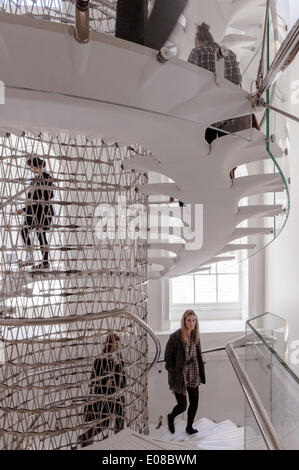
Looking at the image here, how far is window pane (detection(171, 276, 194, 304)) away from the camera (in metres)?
5.74

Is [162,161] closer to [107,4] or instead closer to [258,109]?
[258,109]

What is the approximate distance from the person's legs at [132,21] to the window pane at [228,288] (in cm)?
471

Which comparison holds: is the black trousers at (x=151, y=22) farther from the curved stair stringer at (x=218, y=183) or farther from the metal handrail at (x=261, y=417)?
the metal handrail at (x=261, y=417)

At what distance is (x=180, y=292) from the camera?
5.76m

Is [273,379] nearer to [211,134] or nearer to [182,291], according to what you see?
[211,134]

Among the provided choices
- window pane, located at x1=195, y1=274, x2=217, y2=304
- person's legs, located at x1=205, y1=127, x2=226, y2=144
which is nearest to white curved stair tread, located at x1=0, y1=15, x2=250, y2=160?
person's legs, located at x1=205, y1=127, x2=226, y2=144

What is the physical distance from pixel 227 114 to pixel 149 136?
0.34 metres

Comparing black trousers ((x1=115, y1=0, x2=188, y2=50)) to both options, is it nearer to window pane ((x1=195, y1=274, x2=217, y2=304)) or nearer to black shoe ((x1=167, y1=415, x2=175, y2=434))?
black shoe ((x1=167, y1=415, x2=175, y2=434))

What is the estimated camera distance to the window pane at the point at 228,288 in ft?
19.2

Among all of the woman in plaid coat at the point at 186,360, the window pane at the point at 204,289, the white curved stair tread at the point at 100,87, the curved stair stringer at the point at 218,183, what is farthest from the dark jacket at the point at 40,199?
the window pane at the point at 204,289

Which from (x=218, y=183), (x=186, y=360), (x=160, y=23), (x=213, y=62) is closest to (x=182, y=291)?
(x=186, y=360)

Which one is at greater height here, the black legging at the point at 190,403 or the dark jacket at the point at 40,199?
the dark jacket at the point at 40,199
